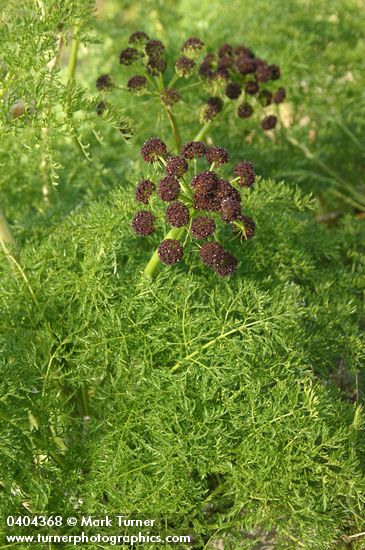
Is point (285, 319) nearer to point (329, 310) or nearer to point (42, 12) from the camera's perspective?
point (329, 310)

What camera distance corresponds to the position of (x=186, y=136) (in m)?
4.17

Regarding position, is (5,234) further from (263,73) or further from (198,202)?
(263,73)

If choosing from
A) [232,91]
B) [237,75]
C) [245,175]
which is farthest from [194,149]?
[237,75]

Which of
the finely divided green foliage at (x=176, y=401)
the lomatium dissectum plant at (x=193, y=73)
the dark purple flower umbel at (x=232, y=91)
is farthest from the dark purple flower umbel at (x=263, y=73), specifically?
the finely divided green foliage at (x=176, y=401)

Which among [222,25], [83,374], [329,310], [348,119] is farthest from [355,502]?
[222,25]

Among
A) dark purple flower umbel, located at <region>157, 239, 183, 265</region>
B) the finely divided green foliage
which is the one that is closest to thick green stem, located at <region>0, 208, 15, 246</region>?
the finely divided green foliage

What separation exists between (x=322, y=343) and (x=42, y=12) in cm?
166

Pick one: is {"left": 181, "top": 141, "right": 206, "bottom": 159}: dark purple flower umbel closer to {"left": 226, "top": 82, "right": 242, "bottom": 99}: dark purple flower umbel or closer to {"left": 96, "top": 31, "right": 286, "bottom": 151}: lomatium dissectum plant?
{"left": 96, "top": 31, "right": 286, "bottom": 151}: lomatium dissectum plant

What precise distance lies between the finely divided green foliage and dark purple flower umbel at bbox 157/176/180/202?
431 mm

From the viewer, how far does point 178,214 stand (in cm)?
222

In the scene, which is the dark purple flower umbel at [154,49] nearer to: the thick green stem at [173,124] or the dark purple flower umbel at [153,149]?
the thick green stem at [173,124]

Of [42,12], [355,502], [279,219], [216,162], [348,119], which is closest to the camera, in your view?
[216,162]

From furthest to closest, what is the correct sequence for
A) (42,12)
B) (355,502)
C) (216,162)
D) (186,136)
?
A: 1. (186,136)
2. (42,12)
3. (355,502)
4. (216,162)

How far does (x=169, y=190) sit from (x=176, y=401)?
28.1 inches
